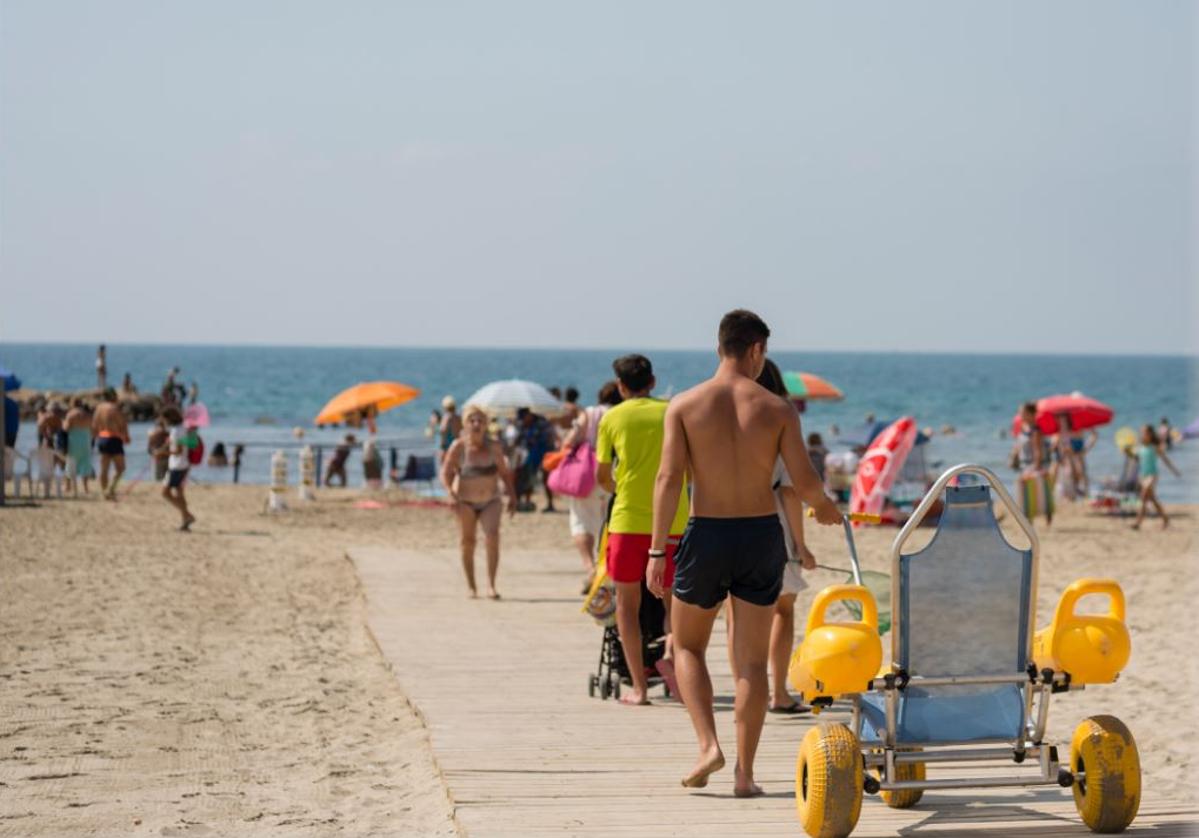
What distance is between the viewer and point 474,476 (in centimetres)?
1185

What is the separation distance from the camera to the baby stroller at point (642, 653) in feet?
26.4

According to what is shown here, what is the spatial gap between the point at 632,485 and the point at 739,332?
2.00 m

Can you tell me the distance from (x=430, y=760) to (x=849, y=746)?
257 cm

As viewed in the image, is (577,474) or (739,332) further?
(577,474)

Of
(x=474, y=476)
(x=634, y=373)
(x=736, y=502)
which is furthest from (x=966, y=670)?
(x=474, y=476)

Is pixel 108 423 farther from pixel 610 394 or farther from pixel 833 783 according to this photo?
pixel 833 783

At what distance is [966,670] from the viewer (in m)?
5.20

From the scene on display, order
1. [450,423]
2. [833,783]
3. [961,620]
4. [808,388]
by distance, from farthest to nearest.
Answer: [808,388] → [450,423] → [961,620] → [833,783]

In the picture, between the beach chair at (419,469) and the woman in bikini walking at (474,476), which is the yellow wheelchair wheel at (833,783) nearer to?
the woman in bikini walking at (474,476)

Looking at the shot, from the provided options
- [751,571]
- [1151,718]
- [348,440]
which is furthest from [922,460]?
[751,571]

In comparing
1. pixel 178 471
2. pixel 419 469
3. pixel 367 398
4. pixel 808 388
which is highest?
pixel 808 388

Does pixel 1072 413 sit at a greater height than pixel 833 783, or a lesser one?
greater

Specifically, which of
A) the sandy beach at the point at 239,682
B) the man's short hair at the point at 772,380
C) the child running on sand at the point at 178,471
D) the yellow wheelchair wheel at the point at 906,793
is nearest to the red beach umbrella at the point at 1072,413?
the sandy beach at the point at 239,682

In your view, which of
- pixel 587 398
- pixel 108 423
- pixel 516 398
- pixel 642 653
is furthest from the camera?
pixel 587 398
